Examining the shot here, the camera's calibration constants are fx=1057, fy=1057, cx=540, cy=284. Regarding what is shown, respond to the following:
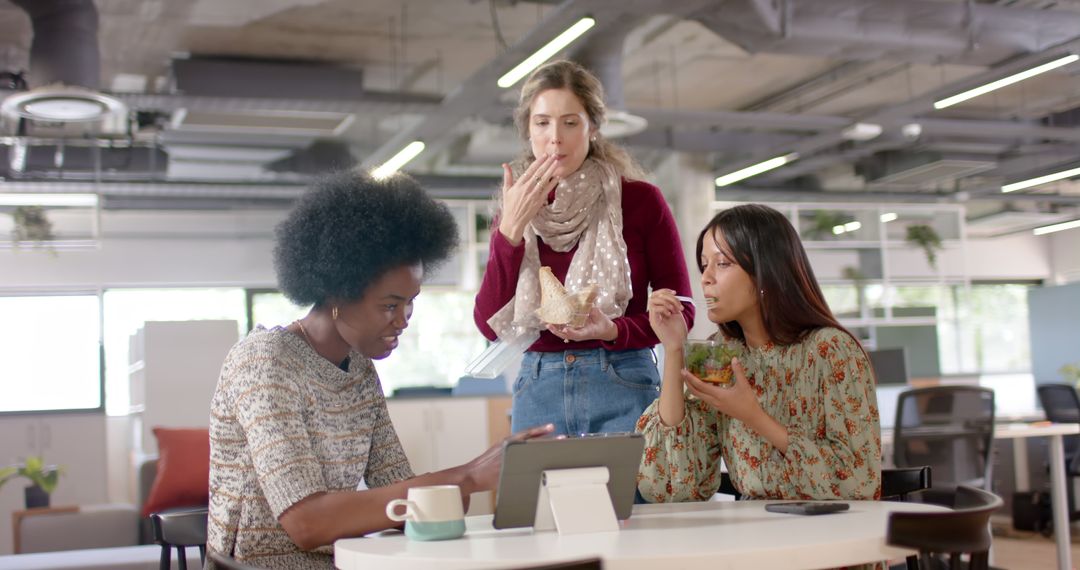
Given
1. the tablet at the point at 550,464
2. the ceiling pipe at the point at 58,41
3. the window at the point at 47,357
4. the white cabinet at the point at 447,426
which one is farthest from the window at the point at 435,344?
the tablet at the point at 550,464

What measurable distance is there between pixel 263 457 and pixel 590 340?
83cm

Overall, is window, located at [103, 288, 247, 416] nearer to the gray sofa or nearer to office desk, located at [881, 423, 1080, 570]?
the gray sofa

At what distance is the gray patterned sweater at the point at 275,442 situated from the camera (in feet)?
5.37

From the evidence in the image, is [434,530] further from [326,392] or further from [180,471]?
[180,471]

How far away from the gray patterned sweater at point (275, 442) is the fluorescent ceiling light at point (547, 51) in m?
4.27

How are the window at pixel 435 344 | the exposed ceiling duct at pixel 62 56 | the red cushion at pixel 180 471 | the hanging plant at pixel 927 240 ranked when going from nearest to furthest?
the red cushion at pixel 180 471 < the exposed ceiling duct at pixel 62 56 < the hanging plant at pixel 927 240 < the window at pixel 435 344

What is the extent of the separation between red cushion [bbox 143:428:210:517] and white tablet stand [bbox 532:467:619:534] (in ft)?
11.6

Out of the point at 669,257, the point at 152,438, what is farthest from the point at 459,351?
the point at 669,257

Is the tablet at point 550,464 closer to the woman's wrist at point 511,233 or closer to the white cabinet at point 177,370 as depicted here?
the woman's wrist at point 511,233

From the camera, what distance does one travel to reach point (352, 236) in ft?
6.15

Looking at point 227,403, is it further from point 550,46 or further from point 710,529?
point 550,46

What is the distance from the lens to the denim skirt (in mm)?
2197

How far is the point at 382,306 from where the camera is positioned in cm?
187

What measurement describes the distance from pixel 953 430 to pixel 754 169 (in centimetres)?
591
